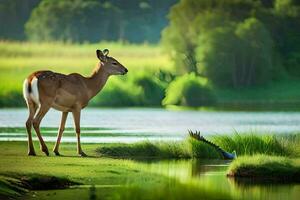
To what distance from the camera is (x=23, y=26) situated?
60531mm

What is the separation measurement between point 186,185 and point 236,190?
2.71 ft

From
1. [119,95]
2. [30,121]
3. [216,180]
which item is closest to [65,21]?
[119,95]

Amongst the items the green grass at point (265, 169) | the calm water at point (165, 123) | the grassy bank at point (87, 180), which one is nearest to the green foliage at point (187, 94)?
the calm water at point (165, 123)

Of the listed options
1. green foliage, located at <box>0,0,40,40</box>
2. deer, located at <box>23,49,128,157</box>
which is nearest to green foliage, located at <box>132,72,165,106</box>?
green foliage, located at <box>0,0,40,40</box>

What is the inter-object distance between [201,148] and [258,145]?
3.25 ft

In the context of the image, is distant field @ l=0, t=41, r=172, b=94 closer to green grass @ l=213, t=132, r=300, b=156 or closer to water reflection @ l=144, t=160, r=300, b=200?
green grass @ l=213, t=132, r=300, b=156

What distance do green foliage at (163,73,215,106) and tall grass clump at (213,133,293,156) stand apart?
83.8 ft

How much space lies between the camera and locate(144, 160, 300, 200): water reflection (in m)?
15.9

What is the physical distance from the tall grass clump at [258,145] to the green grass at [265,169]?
109 inches

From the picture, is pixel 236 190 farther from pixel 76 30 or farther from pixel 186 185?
pixel 76 30

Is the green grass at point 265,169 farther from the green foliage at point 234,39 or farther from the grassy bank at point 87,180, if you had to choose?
the green foliage at point 234,39

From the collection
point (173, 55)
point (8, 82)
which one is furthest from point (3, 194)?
point (173, 55)

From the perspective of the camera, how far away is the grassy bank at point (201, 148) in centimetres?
2086

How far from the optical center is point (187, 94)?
4797cm
